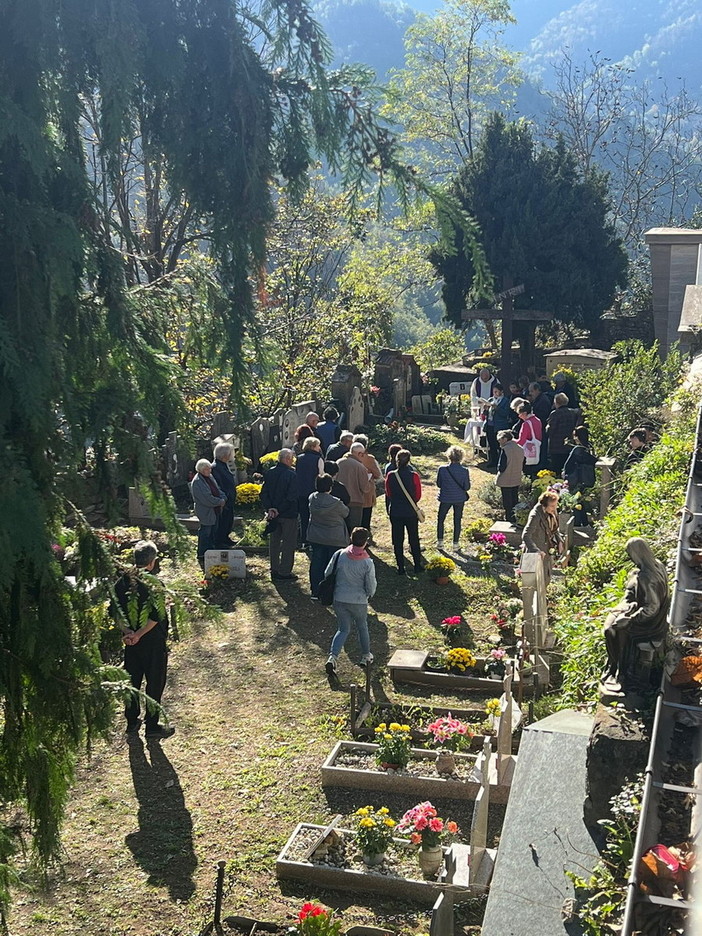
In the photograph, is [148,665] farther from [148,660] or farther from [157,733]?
[157,733]

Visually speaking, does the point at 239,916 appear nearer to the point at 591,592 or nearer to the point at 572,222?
the point at 591,592

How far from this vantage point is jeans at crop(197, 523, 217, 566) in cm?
1206

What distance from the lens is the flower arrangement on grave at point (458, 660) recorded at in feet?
30.2

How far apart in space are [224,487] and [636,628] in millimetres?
7327

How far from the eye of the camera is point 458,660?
9.20m

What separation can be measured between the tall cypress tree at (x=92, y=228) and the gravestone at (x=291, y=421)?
44.1 feet

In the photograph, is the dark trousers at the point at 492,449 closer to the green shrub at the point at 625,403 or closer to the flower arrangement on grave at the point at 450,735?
the green shrub at the point at 625,403

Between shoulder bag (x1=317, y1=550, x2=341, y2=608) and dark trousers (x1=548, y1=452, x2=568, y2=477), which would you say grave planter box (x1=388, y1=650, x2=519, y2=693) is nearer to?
shoulder bag (x1=317, y1=550, x2=341, y2=608)

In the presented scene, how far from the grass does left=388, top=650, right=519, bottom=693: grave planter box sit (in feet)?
0.49

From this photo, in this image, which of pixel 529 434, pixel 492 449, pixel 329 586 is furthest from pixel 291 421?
pixel 329 586

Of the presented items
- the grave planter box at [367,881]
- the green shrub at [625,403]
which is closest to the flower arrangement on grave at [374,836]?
the grave planter box at [367,881]

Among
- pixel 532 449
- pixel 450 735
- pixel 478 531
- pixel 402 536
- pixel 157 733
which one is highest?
pixel 532 449

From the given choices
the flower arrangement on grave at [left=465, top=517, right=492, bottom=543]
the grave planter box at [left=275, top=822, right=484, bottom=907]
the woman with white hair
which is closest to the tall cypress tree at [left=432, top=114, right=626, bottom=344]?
the flower arrangement on grave at [left=465, top=517, right=492, bottom=543]

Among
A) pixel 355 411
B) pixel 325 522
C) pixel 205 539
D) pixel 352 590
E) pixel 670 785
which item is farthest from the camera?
pixel 355 411
